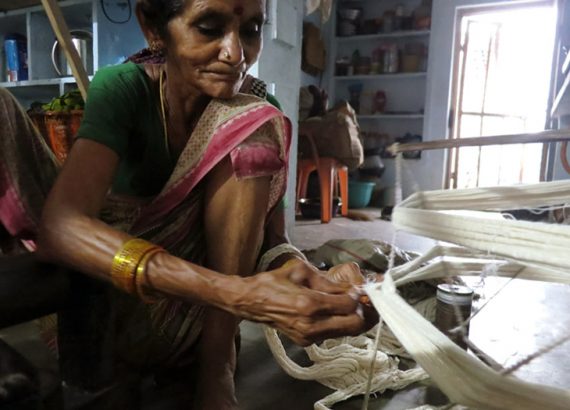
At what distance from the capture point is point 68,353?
606 mm

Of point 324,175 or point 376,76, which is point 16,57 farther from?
point 376,76

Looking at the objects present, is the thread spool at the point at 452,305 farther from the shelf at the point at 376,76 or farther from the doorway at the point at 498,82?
the shelf at the point at 376,76

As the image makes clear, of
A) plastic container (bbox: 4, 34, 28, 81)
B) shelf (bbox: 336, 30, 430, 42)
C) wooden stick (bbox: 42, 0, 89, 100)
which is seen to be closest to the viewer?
wooden stick (bbox: 42, 0, 89, 100)

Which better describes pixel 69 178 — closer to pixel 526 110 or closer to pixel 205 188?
pixel 205 188

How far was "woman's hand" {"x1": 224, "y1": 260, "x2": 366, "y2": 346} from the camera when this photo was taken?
47cm

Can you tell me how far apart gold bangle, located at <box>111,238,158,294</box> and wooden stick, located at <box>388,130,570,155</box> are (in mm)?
320

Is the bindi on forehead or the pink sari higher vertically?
the bindi on forehead

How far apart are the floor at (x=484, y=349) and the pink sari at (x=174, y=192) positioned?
145 millimetres

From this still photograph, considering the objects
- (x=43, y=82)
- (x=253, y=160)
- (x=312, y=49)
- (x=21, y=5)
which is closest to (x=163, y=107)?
(x=253, y=160)

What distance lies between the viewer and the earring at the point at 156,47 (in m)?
0.77

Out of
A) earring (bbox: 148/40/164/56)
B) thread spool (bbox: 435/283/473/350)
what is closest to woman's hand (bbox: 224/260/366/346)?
earring (bbox: 148/40/164/56)

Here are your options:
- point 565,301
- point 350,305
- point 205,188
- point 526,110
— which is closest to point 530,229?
point 350,305

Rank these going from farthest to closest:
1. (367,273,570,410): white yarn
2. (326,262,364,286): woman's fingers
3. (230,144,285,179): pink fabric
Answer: (230,144,285,179): pink fabric < (326,262,364,286): woman's fingers < (367,273,570,410): white yarn

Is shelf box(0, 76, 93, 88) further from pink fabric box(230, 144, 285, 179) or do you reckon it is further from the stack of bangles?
the stack of bangles
